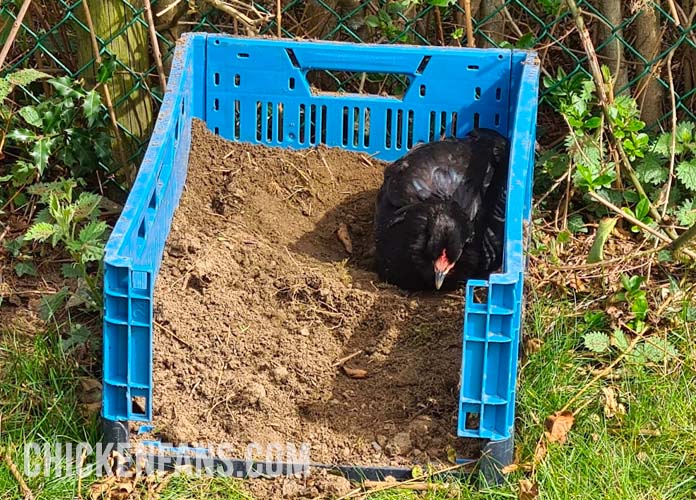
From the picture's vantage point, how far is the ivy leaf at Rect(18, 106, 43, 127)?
4434 millimetres

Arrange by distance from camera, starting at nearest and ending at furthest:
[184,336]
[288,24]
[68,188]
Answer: [184,336]
[68,188]
[288,24]

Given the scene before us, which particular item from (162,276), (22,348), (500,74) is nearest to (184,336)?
(162,276)

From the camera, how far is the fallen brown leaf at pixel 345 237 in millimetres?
4410

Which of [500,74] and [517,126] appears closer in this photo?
[517,126]

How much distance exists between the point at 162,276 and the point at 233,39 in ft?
3.49

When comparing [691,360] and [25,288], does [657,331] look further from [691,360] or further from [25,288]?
[25,288]

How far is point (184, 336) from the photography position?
3703 mm

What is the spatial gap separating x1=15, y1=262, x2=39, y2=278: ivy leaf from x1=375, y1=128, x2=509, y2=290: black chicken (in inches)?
52.0

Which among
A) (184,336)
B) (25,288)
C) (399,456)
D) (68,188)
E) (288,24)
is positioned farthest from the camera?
(288,24)

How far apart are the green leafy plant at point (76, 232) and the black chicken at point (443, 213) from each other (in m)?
1.03

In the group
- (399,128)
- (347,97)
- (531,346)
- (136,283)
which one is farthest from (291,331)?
(399,128)

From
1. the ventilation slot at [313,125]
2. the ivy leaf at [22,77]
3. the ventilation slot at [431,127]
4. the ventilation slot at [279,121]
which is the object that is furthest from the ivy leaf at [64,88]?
the ventilation slot at [431,127]

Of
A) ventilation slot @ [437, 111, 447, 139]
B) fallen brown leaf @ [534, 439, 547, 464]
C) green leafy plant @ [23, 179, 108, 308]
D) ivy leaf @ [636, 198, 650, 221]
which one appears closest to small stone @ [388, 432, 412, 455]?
fallen brown leaf @ [534, 439, 547, 464]

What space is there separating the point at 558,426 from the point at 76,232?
1941 millimetres
